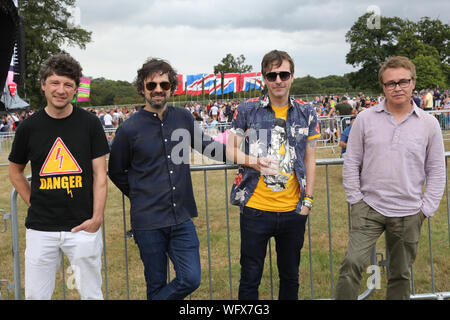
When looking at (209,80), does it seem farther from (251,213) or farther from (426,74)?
(251,213)

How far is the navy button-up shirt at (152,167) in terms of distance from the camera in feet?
8.71

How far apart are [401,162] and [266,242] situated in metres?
1.09

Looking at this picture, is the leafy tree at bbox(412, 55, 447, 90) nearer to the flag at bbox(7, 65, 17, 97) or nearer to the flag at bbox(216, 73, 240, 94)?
the flag at bbox(216, 73, 240, 94)

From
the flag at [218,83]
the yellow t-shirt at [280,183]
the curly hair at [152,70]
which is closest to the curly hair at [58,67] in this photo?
the curly hair at [152,70]

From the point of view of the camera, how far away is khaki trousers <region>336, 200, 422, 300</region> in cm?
284

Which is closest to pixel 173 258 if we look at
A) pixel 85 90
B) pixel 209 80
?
pixel 85 90

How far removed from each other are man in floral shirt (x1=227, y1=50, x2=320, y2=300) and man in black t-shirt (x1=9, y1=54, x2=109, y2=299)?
0.98m

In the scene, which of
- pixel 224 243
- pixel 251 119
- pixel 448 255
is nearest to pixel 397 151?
pixel 251 119

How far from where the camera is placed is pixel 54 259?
102 inches

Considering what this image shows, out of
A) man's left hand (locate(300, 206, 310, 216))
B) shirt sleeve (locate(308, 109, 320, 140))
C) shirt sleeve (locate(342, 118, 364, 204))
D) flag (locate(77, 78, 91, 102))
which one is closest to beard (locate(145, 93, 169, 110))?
shirt sleeve (locate(308, 109, 320, 140))

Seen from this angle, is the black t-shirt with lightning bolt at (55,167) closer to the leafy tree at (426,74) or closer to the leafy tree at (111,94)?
the leafy tree at (426,74)

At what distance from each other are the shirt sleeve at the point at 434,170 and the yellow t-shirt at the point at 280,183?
0.94 meters

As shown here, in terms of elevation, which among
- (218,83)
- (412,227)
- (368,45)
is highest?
(368,45)
